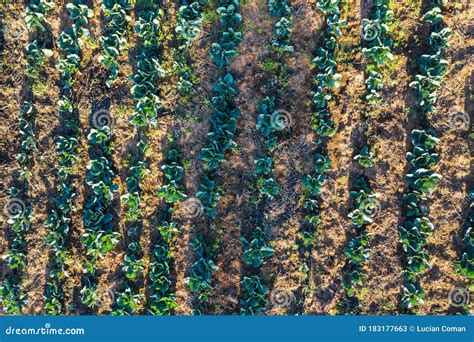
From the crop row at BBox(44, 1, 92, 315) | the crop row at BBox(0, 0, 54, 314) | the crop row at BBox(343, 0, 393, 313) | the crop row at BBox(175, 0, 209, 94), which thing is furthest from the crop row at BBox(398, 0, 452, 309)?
the crop row at BBox(0, 0, 54, 314)

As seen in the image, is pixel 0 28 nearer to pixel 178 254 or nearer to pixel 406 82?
pixel 178 254

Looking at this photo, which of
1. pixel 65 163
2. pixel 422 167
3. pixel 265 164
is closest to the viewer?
pixel 422 167

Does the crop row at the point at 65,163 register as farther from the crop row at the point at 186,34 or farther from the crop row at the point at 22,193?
the crop row at the point at 186,34

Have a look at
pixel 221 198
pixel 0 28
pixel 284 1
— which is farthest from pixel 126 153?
pixel 284 1

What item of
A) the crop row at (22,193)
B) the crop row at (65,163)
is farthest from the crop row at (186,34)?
the crop row at (22,193)

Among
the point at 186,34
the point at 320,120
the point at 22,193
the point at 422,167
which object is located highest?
the point at 186,34

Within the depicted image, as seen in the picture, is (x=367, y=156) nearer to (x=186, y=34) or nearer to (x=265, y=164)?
(x=265, y=164)

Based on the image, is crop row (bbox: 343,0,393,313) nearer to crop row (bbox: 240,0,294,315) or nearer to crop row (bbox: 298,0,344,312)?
crop row (bbox: 298,0,344,312)

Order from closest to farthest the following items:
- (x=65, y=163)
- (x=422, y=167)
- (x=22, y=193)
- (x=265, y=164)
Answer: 1. (x=422, y=167)
2. (x=265, y=164)
3. (x=65, y=163)
4. (x=22, y=193)

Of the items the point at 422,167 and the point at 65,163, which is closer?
the point at 422,167

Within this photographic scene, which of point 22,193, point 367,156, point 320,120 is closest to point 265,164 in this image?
point 320,120

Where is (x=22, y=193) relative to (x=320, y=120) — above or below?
below
